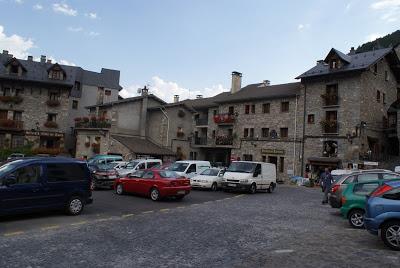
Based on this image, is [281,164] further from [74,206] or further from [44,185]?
[44,185]

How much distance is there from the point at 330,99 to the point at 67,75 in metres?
30.0

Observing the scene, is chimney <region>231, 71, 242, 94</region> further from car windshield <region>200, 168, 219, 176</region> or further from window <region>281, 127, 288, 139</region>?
car windshield <region>200, 168, 219, 176</region>

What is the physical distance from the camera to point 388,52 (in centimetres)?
3622

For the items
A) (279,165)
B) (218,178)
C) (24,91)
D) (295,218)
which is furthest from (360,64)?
(24,91)

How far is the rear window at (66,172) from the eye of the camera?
477 inches

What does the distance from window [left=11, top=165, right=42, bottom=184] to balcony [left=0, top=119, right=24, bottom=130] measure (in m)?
32.1

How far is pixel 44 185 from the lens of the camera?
11.8m

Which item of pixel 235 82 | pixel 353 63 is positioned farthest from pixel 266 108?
pixel 353 63

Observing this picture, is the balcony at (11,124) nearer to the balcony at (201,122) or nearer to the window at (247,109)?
the balcony at (201,122)

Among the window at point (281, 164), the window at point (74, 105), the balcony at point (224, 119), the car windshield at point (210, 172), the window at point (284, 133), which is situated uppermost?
the window at point (74, 105)

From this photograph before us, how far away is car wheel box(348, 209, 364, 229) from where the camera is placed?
1181cm

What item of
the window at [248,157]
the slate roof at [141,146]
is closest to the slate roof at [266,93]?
the window at [248,157]

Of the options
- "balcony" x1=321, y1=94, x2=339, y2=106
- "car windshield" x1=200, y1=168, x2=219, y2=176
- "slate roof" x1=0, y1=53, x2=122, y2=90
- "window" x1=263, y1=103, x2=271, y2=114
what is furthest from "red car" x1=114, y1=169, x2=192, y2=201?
"slate roof" x1=0, y1=53, x2=122, y2=90

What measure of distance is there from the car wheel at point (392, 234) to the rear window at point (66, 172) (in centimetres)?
920
